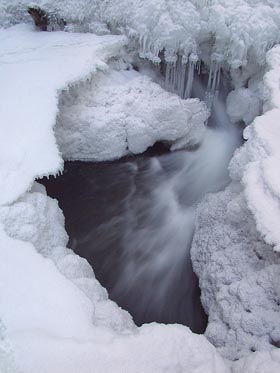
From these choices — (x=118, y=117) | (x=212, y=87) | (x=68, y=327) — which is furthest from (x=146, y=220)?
(x=212, y=87)

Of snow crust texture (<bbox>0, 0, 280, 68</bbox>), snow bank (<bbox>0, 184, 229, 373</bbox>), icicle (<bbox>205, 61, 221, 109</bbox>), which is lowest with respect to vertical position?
snow bank (<bbox>0, 184, 229, 373</bbox>)

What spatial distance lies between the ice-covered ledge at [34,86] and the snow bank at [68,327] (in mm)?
649

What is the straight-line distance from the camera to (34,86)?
13.8 feet

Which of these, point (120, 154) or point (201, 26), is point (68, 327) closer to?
point (120, 154)

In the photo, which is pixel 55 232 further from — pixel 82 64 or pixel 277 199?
pixel 82 64

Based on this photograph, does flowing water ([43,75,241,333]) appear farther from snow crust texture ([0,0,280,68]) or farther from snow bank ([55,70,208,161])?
snow crust texture ([0,0,280,68])

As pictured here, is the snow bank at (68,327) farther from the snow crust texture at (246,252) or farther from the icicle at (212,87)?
the icicle at (212,87)

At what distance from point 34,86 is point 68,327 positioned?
10.3 ft

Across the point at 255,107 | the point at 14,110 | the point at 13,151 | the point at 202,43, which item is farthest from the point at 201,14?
the point at 13,151

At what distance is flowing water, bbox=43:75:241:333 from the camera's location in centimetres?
349

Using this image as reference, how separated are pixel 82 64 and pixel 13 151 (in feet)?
5.92

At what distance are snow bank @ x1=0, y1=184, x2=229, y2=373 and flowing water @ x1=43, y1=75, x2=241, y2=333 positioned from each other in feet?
3.50

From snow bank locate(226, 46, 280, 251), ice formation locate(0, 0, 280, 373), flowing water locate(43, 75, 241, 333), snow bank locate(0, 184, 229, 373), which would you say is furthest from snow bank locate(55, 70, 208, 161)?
snow bank locate(0, 184, 229, 373)

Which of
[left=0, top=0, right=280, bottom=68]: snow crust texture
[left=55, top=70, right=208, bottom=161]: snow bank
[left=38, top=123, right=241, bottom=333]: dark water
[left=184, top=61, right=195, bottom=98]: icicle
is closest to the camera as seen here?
[left=38, top=123, right=241, bottom=333]: dark water
